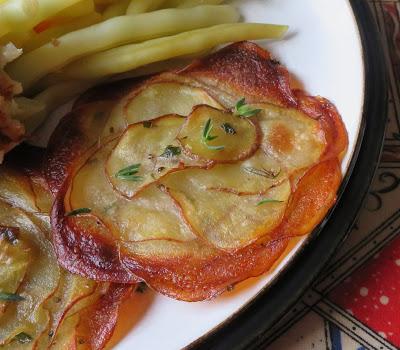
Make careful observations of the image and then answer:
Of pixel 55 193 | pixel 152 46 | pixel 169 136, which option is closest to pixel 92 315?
pixel 55 193

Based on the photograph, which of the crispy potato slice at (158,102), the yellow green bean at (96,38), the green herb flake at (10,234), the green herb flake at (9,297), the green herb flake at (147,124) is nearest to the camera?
the green herb flake at (9,297)

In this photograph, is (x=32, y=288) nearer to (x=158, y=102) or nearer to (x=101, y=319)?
(x=101, y=319)

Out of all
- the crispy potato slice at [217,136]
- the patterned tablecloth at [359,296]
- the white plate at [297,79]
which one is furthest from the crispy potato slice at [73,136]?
the patterned tablecloth at [359,296]

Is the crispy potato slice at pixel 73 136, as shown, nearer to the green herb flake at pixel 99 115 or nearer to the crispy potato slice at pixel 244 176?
the green herb flake at pixel 99 115

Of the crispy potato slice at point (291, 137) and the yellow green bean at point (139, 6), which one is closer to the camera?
the crispy potato slice at point (291, 137)

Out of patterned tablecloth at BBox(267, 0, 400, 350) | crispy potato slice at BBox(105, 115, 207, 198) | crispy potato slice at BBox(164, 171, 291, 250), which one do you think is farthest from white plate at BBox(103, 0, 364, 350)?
crispy potato slice at BBox(105, 115, 207, 198)

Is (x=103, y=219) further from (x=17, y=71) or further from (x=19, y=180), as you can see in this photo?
(x=17, y=71)

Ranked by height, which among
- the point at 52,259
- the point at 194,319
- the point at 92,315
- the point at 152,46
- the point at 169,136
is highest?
the point at 152,46
